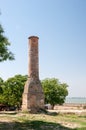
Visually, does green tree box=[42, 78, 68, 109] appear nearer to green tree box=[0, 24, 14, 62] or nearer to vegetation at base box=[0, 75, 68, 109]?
vegetation at base box=[0, 75, 68, 109]

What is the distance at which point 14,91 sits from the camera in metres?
54.0

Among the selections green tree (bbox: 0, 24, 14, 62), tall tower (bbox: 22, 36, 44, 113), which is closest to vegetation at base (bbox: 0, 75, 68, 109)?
tall tower (bbox: 22, 36, 44, 113)

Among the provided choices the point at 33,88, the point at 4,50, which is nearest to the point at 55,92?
the point at 33,88

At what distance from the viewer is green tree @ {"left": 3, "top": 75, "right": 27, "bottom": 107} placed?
5275 cm

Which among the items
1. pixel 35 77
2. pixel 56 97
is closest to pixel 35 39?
pixel 35 77

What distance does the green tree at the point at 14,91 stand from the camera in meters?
52.8

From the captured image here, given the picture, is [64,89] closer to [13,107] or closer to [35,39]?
[13,107]

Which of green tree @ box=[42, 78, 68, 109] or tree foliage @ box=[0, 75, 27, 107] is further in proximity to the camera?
green tree @ box=[42, 78, 68, 109]

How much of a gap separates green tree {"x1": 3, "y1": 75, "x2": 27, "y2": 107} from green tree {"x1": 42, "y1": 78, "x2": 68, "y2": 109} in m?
5.09

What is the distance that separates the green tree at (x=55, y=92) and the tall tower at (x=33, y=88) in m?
19.5

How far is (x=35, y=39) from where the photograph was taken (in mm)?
36156

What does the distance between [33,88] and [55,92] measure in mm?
20824

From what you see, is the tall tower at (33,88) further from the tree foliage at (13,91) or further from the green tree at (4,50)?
the tree foliage at (13,91)

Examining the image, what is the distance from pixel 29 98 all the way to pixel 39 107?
67.7 inches
